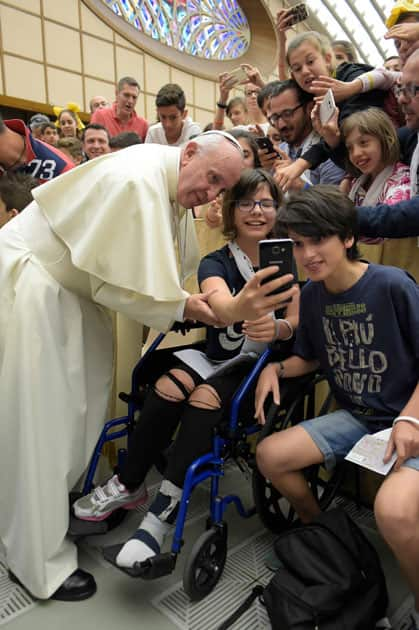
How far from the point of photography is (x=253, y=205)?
1.69 metres

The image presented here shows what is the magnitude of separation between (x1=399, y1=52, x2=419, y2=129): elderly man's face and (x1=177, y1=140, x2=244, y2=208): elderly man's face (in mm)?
682

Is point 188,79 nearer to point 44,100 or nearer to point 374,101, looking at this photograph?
point 44,100

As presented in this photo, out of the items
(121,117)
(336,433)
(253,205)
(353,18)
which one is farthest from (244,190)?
(353,18)

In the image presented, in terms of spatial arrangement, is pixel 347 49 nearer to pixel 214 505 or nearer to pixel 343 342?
pixel 343 342

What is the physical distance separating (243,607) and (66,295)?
3.84ft

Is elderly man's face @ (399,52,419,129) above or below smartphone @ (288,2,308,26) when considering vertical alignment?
below

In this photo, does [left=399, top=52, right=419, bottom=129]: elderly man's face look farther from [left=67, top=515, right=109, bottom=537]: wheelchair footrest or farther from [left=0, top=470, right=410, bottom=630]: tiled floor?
[left=67, top=515, right=109, bottom=537]: wheelchair footrest

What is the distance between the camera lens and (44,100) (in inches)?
299

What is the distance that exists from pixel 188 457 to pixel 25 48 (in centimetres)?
832

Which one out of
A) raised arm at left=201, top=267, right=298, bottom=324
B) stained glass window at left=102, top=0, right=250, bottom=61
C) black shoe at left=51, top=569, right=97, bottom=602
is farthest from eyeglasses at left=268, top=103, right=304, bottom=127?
stained glass window at left=102, top=0, right=250, bottom=61

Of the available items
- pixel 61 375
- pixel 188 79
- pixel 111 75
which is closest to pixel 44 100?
pixel 111 75

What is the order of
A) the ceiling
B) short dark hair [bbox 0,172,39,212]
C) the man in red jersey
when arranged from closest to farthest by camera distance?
1. short dark hair [bbox 0,172,39,212]
2. the man in red jersey
3. the ceiling

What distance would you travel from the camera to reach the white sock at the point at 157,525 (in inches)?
52.1

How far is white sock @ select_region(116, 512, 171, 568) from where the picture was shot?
1293 millimetres
